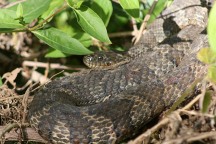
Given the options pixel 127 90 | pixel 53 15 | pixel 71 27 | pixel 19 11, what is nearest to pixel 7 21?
pixel 19 11

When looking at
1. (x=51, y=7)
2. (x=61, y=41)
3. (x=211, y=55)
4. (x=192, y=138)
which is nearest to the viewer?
(x=211, y=55)

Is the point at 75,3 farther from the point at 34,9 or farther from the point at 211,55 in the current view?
the point at 211,55

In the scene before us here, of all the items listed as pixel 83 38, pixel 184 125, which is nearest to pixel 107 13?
pixel 83 38

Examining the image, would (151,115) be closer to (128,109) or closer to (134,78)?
(128,109)

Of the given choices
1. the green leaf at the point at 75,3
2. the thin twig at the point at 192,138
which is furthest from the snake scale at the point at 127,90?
the green leaf at the point at 75,3

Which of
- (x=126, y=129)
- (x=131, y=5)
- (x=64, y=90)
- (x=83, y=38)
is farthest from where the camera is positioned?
(x=83, y=38)

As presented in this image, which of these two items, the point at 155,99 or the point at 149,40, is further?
the point at 149,40

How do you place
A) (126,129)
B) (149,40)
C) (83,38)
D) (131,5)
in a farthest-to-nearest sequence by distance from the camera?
(149,40) → (83,38) → (131,5) → (126,129)
